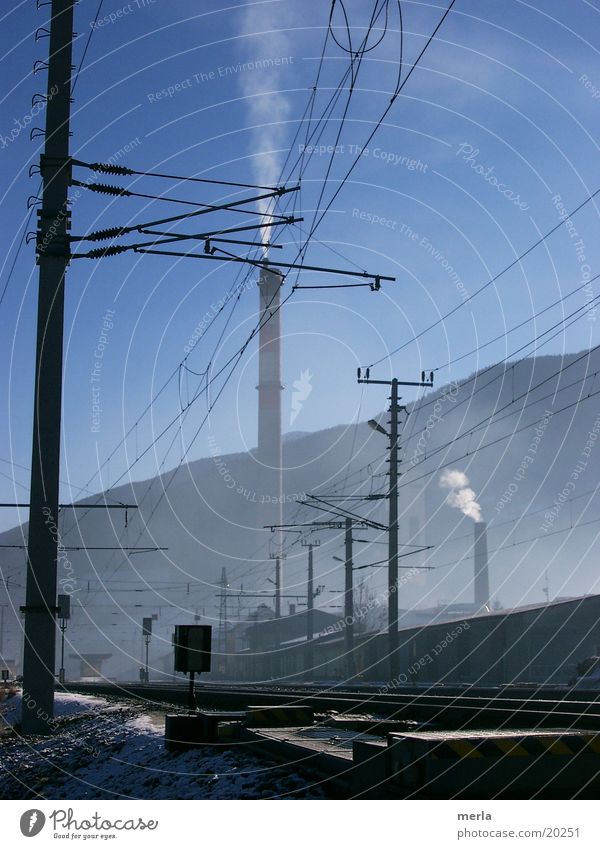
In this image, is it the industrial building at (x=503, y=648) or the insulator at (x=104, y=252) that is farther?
the industrial building at (x=503, y=648)

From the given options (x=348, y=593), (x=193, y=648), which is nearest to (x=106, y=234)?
(x=193, y=648)

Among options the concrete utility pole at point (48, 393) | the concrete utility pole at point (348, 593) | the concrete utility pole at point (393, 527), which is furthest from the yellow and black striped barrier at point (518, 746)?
the concrete utility pole at point (348, 593)

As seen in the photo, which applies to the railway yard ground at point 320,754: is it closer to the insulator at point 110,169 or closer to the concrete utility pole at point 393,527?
the insulator at point 110,169

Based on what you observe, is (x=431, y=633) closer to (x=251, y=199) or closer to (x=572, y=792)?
(x=251, y=199)

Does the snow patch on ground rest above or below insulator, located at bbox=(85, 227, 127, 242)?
below

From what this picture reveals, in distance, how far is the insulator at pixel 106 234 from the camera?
61.8 feet

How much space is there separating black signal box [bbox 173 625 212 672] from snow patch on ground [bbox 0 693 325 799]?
120 centimetres

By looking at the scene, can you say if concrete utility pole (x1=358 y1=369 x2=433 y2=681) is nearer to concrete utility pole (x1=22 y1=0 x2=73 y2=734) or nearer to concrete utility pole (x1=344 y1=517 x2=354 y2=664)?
concrete utility pole (x1=344 y1=517 x2=354 y2=664)

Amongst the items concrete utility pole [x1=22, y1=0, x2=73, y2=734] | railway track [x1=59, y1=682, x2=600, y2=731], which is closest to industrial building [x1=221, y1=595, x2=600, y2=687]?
railway track [x1=59, y1=682, x2=600, y2=731]

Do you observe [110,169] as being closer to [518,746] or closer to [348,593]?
[518,746]

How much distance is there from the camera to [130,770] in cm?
1548

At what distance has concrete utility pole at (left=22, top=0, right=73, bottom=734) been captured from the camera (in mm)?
18406

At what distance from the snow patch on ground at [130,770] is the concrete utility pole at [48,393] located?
45.5 inches
